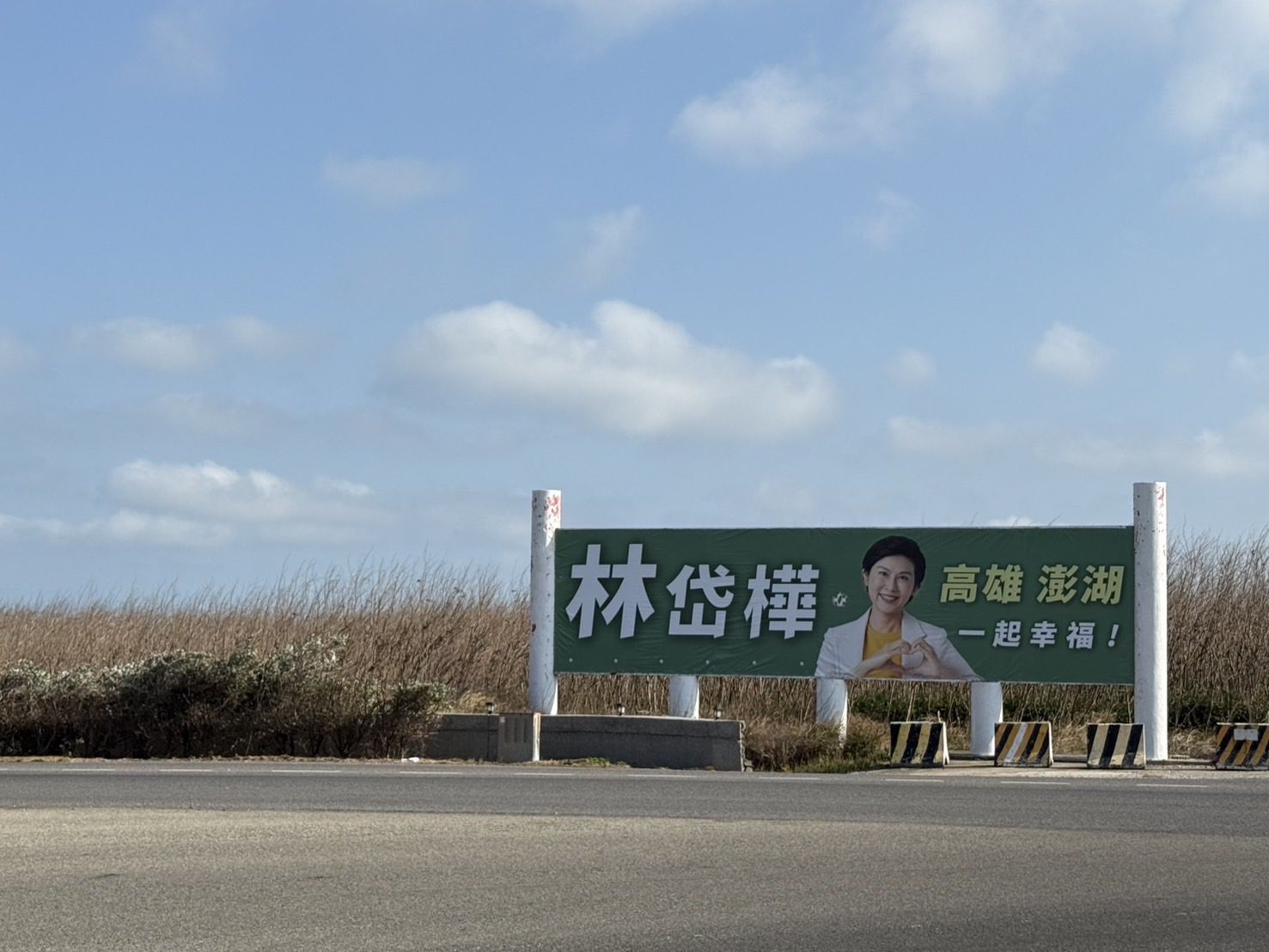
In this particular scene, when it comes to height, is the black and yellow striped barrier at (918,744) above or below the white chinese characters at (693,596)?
below

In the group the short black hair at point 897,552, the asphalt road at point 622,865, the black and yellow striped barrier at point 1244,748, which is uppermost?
the short black hair at point 897,552

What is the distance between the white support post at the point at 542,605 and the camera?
2450 cm

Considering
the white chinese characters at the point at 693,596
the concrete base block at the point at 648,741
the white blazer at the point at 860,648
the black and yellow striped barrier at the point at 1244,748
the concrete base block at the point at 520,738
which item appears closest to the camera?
the black and yellow striped barrier at the point at 1244,748

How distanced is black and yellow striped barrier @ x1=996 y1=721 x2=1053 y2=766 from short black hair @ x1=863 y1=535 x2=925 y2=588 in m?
2.90

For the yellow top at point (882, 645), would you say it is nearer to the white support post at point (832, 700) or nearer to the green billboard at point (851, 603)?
the green billboard at point (851, 603)

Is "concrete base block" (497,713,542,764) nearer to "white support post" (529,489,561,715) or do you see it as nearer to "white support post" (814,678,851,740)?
"white support post" (529,489,561,715)

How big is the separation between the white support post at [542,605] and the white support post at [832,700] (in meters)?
3.85

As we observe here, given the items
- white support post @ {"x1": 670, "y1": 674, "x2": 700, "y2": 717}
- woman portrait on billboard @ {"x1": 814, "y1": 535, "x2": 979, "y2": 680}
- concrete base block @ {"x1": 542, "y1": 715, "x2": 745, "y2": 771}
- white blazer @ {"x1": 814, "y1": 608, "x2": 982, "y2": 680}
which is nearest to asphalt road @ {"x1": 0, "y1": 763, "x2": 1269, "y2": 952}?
concrete base block @ {"x1": 542, "y1": 715, "x2": 745, "y2": 771}

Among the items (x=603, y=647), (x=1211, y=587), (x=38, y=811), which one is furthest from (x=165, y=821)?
(x=1211, y=587)

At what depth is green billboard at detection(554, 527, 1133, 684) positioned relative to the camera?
74.0ft


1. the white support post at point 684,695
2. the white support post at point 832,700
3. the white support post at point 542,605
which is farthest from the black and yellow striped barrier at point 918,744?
the white support post at point 542,605

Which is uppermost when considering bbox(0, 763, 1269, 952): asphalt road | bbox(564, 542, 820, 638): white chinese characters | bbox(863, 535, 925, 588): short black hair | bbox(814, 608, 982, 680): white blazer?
bbox(863, 535, 925, 588): short black hair

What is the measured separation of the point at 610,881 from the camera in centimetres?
1023

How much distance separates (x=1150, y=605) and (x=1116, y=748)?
234 cm
